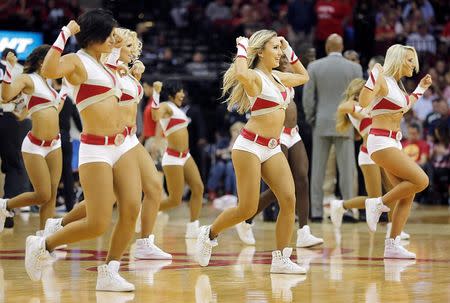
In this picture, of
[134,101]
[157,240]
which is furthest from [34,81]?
[157,240]

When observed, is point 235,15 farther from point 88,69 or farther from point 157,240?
point 88,69

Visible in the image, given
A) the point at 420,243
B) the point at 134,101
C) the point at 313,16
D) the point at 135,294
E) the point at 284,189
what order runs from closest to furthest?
1. the point at 135,294
2. the point at 284,189
3. the point at 134,101
4. the point at 420,243
5. the point at 313,16

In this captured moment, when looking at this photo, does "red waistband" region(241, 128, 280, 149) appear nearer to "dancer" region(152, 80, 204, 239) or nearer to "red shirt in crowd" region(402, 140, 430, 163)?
"dancer" region(152, 80, 204, 239)

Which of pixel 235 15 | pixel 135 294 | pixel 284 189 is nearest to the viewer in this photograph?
pixel 135 294

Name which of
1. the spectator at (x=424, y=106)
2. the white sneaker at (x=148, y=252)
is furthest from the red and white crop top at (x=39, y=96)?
the spectator at (x=424, y=106)

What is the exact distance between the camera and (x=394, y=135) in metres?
9.31

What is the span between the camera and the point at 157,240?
11.0m

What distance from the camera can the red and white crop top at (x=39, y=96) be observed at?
9.80 m

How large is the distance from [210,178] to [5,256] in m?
8.56

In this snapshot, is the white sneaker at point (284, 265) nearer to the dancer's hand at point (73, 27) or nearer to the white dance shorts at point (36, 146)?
the dancer's hand at point (73, 27)

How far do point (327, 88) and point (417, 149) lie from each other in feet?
11.6

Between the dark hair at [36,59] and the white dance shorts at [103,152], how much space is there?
283 cm

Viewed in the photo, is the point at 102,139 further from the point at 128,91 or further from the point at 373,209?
the point at 373,209

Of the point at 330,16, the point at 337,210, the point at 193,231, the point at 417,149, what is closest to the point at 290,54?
the point at 337,210
